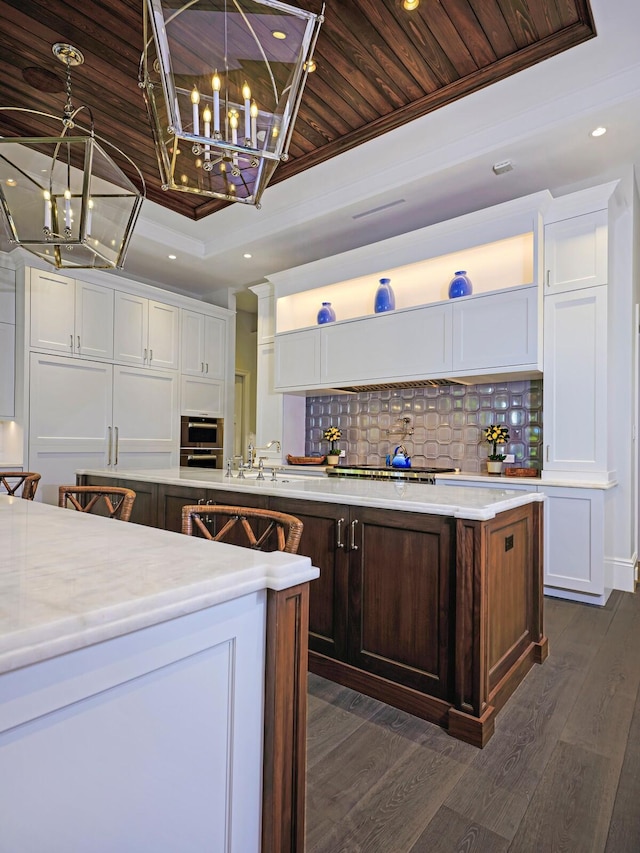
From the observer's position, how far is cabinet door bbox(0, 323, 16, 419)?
Result: 4.45 metres

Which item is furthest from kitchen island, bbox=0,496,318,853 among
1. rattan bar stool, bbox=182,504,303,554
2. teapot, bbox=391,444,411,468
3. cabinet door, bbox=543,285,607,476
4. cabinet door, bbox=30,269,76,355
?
cabinet door, bbox=30,269,76,355

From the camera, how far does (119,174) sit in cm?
217

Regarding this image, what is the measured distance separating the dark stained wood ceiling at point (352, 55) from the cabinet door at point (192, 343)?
2532mm

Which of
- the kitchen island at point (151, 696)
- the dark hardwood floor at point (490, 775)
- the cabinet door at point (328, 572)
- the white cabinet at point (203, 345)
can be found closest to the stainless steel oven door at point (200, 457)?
the white cabinet at point (203, 345)

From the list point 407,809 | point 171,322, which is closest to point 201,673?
point 407,809

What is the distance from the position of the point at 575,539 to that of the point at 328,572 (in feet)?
6.79

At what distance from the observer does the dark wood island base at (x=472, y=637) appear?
70.8 inches

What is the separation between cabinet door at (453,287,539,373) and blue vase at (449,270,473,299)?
11cm

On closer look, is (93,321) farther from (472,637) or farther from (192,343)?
(472,637)

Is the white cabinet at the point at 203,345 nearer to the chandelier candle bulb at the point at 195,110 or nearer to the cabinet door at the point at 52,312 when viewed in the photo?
the cabinet door at the point at 52,312

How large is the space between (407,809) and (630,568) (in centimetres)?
300

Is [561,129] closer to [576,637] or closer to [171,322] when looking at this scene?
[576,637]

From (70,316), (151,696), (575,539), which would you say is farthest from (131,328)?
(151,696)

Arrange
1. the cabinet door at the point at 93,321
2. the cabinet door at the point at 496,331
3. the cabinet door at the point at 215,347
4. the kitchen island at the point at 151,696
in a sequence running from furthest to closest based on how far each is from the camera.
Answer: the cabinet door at the point at 215,347, the cabinet door at the point at 93,321, the cabinet door at the point at 496,331, the kitchen island at the point at 151,696
